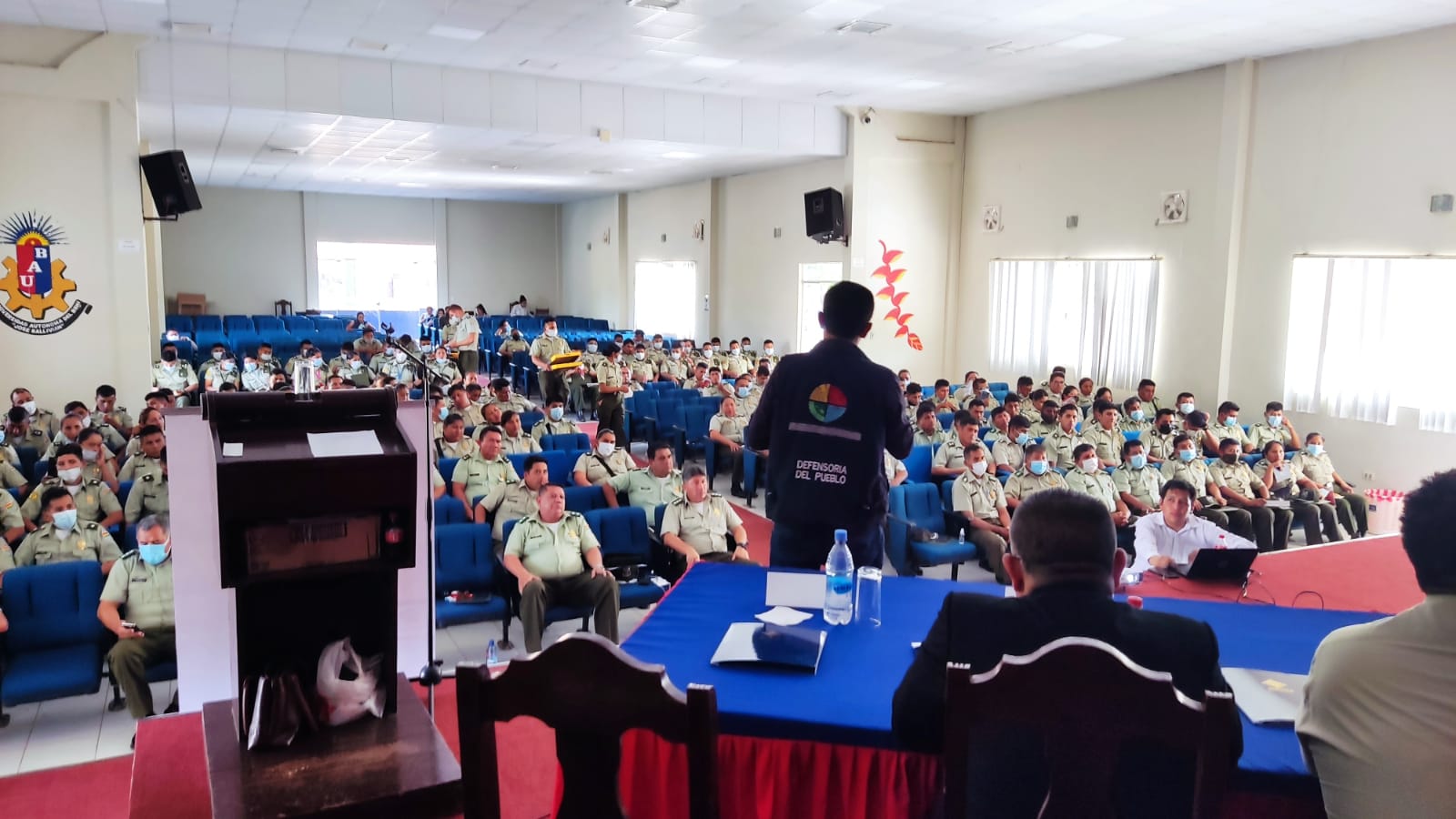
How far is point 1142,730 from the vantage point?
67.6 inches

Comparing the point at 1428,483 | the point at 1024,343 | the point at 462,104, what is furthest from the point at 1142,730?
the point at 1024,343

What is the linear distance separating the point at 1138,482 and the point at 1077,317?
196 inches

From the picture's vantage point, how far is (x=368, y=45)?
9961 millimetres

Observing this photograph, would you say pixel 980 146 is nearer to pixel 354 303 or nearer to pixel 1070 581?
pixel 1070 581

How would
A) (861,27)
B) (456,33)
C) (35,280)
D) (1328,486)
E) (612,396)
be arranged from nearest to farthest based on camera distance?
(1328,486) < (861,27) < (456,33) < (35,280) < (612,396)

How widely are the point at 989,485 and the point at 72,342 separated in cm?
905

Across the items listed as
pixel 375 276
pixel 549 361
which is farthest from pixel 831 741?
pixel 375 276

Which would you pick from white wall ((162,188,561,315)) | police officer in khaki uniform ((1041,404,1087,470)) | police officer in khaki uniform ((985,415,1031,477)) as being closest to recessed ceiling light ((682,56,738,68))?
police officer in khaki uniform ((985,415,1031,477))

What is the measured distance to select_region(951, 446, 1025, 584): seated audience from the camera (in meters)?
6.65

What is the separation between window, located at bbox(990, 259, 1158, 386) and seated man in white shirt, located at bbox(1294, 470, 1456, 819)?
395 inches

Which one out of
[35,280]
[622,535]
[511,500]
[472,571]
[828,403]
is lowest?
[472,571]

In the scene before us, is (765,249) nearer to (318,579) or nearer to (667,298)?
(667,298)

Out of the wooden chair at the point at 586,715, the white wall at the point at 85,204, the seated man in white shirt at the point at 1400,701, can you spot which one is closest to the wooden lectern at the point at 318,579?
the wooden chair at the point at 586,715

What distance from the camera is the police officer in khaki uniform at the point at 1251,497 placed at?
754 centimetres
